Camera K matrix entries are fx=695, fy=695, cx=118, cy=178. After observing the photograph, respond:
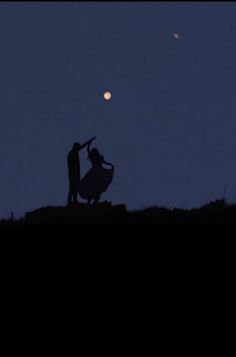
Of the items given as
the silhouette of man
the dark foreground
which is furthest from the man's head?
the dark foreground

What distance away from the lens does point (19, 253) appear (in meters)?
8.11

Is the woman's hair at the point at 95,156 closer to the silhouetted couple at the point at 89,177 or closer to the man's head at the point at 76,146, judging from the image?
the silhouetted couple at the point at 89,177

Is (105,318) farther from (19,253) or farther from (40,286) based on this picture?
(19,253)

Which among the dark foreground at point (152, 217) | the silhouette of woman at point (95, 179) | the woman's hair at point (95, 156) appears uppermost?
the woman's hair at point (95, 156)

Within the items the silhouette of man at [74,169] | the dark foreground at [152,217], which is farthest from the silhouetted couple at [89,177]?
the dark foreground at [152,217]

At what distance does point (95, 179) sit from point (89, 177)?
0.54ft

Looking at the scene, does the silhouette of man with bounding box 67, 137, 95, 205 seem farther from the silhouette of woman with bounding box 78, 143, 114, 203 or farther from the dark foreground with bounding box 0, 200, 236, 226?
the dark foreground with bounding box 0, 200, 236, 226

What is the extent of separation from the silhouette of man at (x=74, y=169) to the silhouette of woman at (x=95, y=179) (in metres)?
0.23

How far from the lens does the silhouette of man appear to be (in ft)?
56.4

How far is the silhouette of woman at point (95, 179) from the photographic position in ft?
57.9

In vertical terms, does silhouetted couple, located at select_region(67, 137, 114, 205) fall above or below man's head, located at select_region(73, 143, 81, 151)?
below

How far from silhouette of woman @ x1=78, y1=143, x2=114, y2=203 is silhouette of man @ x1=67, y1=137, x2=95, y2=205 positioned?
0.23 metres

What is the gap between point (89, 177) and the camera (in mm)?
17828

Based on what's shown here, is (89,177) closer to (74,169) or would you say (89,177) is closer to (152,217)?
(74,169)
